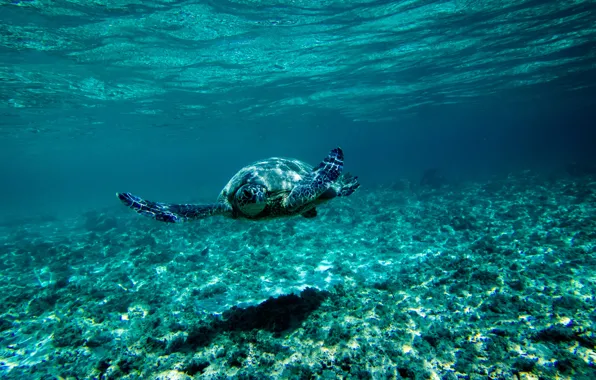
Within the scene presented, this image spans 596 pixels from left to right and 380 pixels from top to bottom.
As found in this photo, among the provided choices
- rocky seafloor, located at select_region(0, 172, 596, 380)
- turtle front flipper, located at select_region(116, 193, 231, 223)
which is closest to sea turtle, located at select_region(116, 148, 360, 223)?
turtle front flipper, located at select_region(116, 193, 231, 223)

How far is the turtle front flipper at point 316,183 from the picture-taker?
5.18m

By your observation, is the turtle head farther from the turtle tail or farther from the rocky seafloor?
the rocky seafloor

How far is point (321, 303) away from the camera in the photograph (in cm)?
710

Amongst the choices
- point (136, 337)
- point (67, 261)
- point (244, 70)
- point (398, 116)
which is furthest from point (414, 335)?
point (398, 116)

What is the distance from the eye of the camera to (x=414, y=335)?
576 centimetres

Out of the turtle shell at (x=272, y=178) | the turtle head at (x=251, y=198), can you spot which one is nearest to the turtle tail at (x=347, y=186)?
the turtle shell at (x=272, y=178)

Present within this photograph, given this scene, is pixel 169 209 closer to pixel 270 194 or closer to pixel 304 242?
pixel 270 194

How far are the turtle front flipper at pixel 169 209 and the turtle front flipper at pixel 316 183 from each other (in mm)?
2210

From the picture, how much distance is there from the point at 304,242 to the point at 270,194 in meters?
8.73

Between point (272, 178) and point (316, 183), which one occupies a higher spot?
point (316, 183)

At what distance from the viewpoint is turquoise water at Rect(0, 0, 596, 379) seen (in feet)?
18.0

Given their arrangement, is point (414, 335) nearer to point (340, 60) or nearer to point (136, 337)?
point (136, 337)

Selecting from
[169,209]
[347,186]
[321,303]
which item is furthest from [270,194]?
[321,303]

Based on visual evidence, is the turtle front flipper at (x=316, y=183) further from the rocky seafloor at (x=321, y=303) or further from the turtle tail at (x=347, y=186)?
the rocky seafloor at (x=321, y=303)
